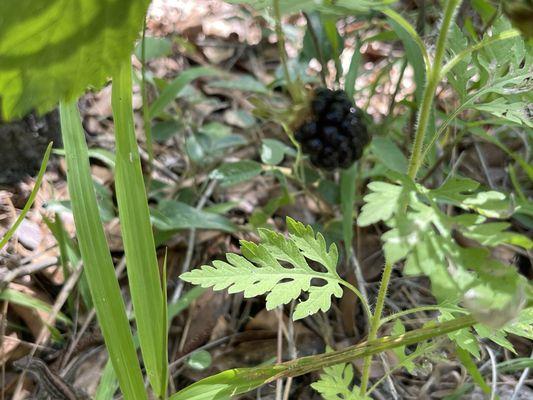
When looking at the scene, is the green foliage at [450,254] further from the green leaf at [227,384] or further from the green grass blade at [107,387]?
the green grass blade at [107,387]

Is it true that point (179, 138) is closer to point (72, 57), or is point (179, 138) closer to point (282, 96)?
point (282, 96)

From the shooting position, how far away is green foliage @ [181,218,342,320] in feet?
2.75

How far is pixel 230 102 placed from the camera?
2.20m

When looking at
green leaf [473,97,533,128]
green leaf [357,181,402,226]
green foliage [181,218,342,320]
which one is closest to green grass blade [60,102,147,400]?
Result: green foliage [181,218,342,320]

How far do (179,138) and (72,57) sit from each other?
1240mm

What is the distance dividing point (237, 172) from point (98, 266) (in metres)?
0.64

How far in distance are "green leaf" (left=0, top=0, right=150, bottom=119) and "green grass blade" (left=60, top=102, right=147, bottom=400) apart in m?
0.13

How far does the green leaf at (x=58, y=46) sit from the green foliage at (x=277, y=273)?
0.31 metres

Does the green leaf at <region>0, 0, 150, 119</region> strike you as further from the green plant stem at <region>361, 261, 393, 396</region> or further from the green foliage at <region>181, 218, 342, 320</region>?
the green plant stem at <region>361, 261, 393, 396</region>

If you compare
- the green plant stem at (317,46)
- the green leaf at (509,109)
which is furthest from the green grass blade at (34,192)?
the green plant stem at (317,46)

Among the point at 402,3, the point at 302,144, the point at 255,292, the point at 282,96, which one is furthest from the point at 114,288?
the point at 402,3

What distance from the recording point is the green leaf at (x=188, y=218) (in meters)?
1.48

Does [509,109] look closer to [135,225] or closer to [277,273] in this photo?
[277,273]

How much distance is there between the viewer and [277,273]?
87 cm
